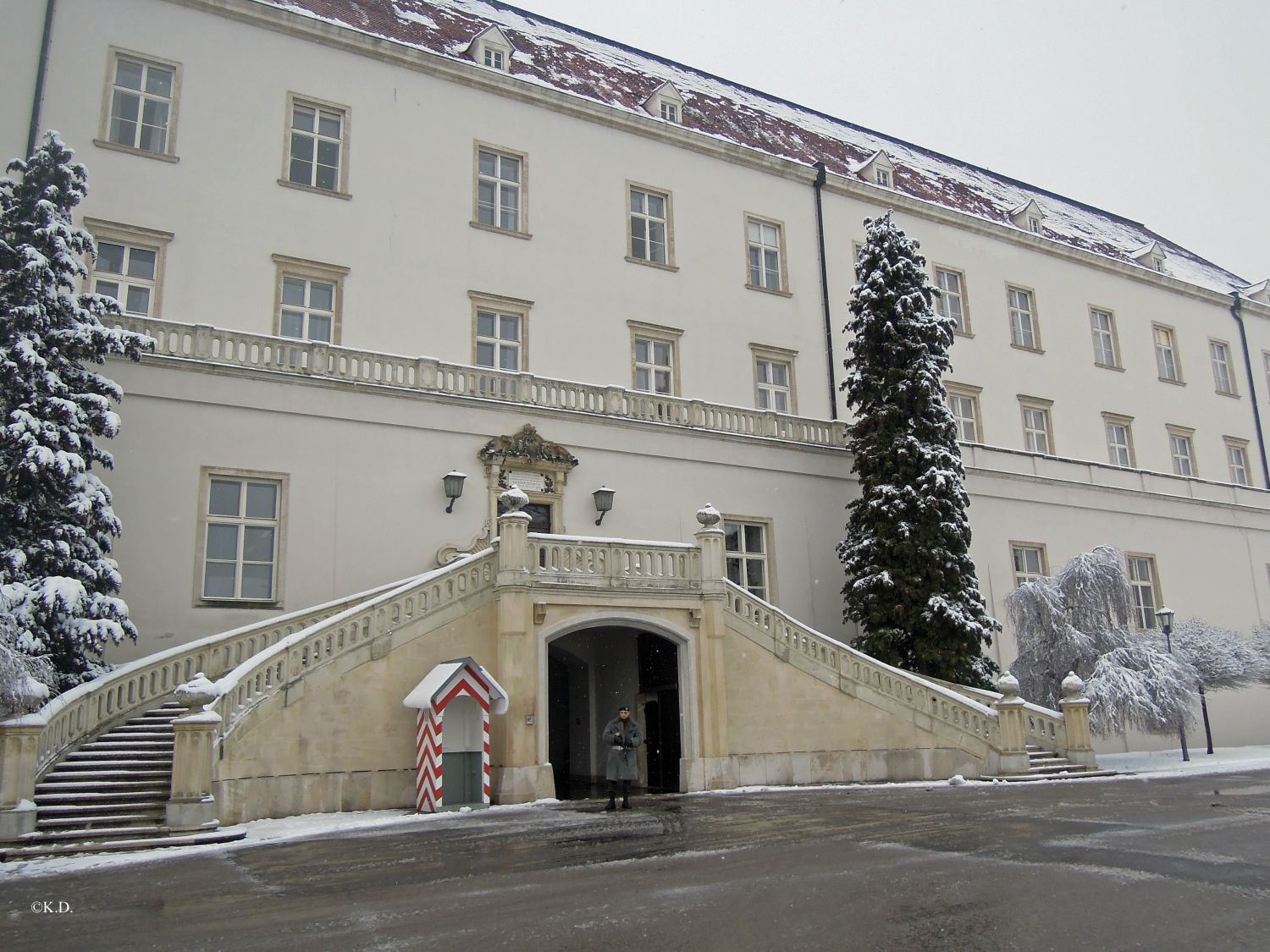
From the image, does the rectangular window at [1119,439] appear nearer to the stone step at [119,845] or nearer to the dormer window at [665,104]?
the dormer window at [665,104]

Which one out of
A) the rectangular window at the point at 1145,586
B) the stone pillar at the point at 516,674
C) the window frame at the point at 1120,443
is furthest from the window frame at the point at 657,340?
the window frame at the point at 1120,443

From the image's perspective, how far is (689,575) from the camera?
63.9ft

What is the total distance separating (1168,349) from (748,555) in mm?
21760

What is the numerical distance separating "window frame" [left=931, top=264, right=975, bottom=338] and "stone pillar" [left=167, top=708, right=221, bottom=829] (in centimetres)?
2494

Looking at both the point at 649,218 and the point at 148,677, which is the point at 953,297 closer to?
the point at 649,218

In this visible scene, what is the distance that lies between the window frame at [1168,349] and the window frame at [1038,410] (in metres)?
6.40

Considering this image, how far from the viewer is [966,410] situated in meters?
31.9

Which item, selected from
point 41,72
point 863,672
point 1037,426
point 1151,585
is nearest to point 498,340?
point 41,72

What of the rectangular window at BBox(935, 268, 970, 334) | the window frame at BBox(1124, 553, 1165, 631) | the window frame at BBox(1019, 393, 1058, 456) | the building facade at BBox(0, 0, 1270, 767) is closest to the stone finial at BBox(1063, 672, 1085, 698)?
the building facade at BBox(0, 0, 1270, 767)

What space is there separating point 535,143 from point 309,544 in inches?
470

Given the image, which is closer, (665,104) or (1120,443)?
(665,104)

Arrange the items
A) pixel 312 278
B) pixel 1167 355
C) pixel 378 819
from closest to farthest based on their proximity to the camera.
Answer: pixel 378 819 → pixel 312 278 → pixel 1167 355

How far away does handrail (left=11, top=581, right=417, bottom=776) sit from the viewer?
14039mm

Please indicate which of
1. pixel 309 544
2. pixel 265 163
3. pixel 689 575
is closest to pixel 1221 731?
pixel 689 575
